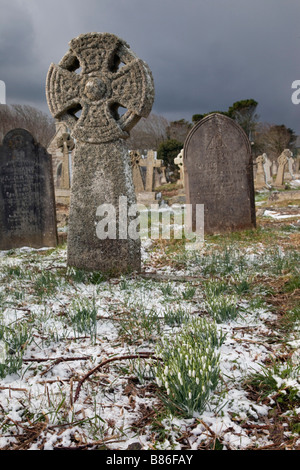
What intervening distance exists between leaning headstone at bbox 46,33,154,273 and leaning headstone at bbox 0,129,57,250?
2.79 metres

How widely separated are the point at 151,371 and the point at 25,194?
5.60 m

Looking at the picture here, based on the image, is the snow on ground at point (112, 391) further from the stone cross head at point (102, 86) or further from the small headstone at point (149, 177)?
the small headstone at point (149, 177)

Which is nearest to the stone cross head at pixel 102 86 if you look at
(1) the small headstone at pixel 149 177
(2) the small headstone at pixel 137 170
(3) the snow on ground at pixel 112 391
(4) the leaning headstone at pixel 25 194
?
(3) the snow on ground at pixel 112 391

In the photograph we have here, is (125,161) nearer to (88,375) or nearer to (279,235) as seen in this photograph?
(88,375)

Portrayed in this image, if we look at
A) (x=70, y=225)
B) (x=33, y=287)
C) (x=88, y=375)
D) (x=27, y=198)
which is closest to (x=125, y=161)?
(x=70, y=225)

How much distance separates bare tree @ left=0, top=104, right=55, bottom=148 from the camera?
45.5m

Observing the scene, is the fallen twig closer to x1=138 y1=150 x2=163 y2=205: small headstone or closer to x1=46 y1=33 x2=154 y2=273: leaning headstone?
x1=46 y1=33 x2=154 y2=273: leaning headstone

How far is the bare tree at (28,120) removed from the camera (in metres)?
45.5

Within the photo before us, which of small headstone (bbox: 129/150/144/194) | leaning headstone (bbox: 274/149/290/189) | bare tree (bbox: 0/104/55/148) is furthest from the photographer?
bare tree (bbox: 0/104/55/148)

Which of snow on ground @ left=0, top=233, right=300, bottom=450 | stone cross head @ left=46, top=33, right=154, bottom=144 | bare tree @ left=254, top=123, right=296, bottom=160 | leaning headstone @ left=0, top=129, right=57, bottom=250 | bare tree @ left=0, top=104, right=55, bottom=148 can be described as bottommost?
snow on ground @ left=0, top=233, right=300, bottom=450

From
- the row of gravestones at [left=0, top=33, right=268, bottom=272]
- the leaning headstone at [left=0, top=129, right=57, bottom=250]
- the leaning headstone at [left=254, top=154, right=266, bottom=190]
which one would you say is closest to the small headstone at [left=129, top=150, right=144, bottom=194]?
the leaning headstone at [left=254, top=154, right=266, bottom=190]
